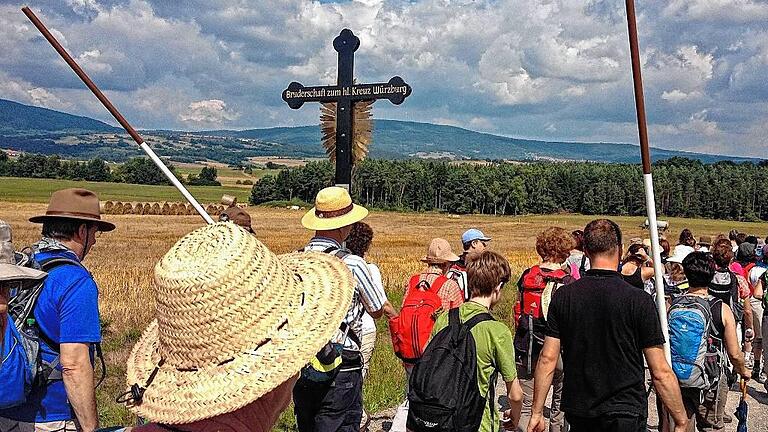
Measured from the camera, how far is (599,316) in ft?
13.0

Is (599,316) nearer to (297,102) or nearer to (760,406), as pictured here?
(297,102)

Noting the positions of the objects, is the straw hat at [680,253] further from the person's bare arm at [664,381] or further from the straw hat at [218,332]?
the straw hat at [218,332]

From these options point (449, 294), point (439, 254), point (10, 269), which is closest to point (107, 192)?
point (439, 254)

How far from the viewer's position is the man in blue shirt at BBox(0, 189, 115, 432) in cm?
315

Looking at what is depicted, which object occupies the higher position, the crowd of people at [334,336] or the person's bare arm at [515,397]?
the crowd of people at [334,336]

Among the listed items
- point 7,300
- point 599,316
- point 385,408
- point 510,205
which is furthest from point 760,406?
point 510,205

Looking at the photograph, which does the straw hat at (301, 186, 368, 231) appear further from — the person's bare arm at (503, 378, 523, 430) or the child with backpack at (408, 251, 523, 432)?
the person's bare arm at (503, 378, 523, 430)

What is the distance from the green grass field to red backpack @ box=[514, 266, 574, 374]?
2254 inches

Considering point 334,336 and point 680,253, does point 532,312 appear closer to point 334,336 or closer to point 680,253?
point 334,336

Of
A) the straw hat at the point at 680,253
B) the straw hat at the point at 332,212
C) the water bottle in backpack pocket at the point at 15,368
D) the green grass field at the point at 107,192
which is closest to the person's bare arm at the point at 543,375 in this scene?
the straw hat at the point at 332,212

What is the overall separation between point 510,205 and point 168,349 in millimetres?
101828

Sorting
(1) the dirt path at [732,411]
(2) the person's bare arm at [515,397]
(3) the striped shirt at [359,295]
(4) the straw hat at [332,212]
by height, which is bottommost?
(1) the dirt path at [732,411]

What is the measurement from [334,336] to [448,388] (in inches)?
28.3

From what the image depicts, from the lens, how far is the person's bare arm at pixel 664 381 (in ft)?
12.6
